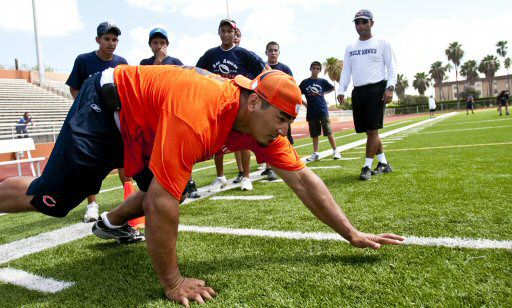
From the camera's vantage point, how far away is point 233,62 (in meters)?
5.12

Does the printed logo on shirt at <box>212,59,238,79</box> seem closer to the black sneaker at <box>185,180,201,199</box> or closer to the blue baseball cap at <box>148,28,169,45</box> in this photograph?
the blue baseball cap at <box>148,28,169,45</box>

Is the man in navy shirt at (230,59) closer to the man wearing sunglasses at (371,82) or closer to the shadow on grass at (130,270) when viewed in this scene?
the man wearing sunglasses at (371,82)

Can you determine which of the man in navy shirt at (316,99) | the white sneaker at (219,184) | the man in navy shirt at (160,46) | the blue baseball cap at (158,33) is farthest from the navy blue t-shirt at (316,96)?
the blue baseball cap at (158,33)

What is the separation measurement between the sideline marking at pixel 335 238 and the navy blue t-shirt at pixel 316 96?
5704 mm

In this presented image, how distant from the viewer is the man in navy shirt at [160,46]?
494 centimetres

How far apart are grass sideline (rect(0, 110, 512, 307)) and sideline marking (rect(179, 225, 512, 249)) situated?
8cm

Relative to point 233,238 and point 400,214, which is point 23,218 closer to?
point 233,238

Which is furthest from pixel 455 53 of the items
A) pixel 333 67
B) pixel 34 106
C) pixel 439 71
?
pixel 34 106

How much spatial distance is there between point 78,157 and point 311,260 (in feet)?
4.57

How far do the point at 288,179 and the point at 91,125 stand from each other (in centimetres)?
116

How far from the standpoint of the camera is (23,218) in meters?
4.19

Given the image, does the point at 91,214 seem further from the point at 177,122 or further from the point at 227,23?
the point at 227,23

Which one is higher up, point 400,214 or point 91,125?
point 91,125

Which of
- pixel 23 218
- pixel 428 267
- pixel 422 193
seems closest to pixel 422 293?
pixel 428 267
